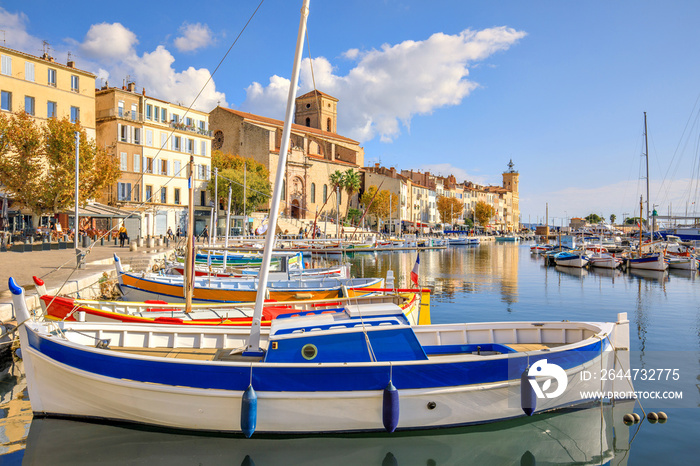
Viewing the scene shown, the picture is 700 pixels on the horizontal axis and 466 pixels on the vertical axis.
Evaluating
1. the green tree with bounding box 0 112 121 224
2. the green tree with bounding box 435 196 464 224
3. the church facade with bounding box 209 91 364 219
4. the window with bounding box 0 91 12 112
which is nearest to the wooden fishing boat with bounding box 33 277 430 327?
the green tree with bounding box 0 112 121 224

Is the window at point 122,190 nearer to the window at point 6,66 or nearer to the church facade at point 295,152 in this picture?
the window at point 6,66

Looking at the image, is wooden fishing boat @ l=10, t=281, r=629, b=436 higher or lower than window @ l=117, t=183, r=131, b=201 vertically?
lower

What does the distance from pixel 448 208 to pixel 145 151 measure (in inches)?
Answer: 3257

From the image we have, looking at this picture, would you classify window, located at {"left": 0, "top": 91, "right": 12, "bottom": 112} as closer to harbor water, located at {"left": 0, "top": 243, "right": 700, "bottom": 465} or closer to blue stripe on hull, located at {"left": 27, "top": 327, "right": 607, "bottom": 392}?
harbor water, located at {"left": 0, "top": 243, "right": 700, "bottom": 465}

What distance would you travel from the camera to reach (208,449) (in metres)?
7.28

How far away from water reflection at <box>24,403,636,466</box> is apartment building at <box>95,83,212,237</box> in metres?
38.6

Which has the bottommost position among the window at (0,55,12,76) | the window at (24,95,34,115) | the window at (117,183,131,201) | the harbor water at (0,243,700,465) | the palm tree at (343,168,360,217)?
the harbor water at (0,243,700,465)

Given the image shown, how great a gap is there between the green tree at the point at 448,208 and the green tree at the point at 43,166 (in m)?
91.9

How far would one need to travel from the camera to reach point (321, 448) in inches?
289

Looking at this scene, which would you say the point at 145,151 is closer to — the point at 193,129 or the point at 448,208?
the point at 193,129

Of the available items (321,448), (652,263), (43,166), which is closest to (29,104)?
(43,166)

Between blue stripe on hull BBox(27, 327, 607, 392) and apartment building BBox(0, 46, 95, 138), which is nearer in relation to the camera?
blue stripe on hull BBox(27, 327, 607, 392)

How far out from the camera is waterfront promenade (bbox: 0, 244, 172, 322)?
13.4 m

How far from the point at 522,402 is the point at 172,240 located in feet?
142
